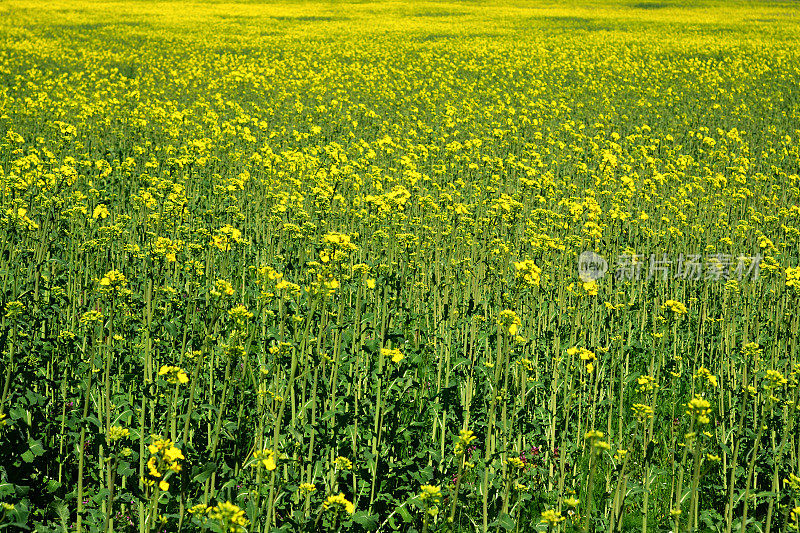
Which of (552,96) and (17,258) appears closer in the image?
(17,258)

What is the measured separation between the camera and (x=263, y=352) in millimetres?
5715

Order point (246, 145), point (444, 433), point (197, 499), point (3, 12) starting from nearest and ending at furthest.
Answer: point (197, 499) < point (444, 433) < point (246, 145) < point (3, 12)

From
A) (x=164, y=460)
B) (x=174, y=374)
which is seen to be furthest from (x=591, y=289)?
(x=164, y=460)

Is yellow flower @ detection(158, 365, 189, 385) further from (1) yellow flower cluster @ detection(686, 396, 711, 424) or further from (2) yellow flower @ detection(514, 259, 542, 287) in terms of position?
(1) yellow flower cluster @ detection(686, 396, 711, 424)

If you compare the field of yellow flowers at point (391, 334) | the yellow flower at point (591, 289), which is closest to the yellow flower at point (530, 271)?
the field of yellow flowers at point (391, 334)

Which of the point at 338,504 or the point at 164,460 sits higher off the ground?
the point at 164,460

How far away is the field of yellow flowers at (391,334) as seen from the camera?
13.3 feet

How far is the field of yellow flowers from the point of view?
4.04m

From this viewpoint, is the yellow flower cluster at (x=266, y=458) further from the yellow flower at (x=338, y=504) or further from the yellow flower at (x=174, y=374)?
the yellow flower at (x=174, y=374)

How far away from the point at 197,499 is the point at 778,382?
10.8 feet

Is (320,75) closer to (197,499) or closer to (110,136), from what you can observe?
(110,136)

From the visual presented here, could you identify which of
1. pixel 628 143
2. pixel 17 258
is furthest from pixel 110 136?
pixel 628 143

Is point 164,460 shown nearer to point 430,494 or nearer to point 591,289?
point 430,494

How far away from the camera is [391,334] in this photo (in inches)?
203
